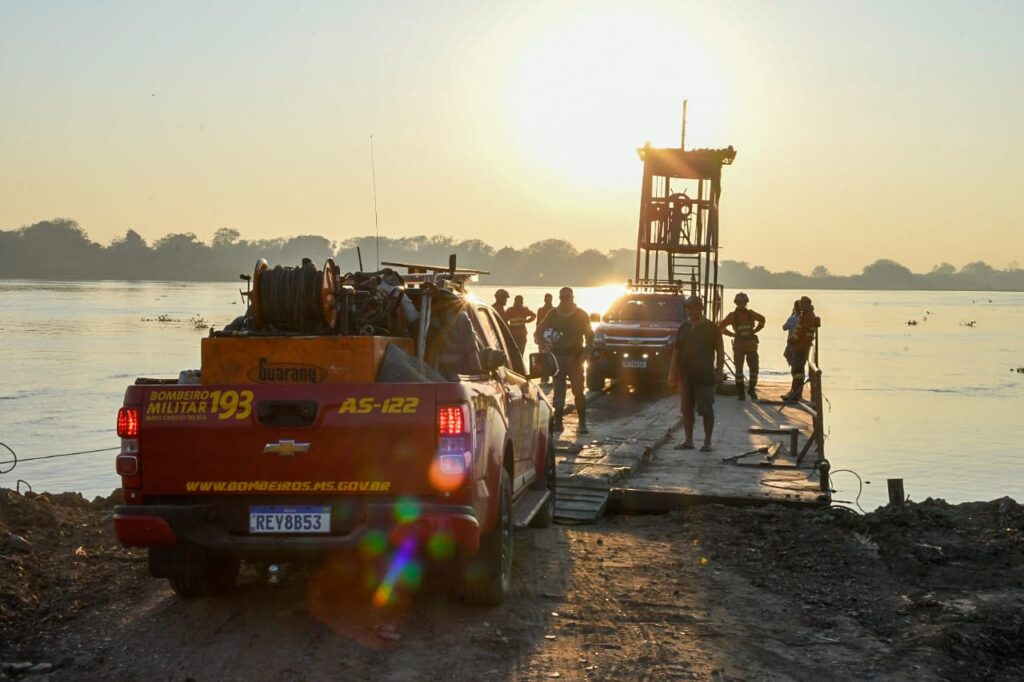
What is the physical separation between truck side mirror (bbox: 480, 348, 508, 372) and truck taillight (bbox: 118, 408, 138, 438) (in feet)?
6.92

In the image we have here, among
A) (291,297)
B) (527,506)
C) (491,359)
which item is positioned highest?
(291,297)

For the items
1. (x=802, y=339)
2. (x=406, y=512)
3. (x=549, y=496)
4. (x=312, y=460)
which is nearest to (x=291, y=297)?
(x=312, y=460)

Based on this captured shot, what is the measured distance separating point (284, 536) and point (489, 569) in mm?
1224

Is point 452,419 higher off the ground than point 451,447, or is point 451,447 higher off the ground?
point 452,419

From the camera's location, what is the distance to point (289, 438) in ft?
21.7

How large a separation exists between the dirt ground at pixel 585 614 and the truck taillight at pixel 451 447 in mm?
882

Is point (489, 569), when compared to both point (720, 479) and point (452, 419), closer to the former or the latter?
point (452, 419)

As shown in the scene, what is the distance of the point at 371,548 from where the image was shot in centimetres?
660

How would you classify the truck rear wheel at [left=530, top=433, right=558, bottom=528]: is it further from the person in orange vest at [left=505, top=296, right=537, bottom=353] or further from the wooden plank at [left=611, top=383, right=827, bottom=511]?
the person in orange vest at [left=505, top=296, right=537, bottom=353]

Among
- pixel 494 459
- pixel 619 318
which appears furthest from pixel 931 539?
pixel 619 318

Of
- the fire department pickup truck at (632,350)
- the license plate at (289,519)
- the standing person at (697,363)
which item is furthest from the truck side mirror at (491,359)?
the fire department pickup truck at (632,350)

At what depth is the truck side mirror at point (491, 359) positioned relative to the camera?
7.66 m

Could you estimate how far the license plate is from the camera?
6668mm

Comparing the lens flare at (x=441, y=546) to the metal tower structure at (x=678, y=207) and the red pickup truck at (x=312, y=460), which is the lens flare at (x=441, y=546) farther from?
the metal tower structure at (x=678, y=207)
